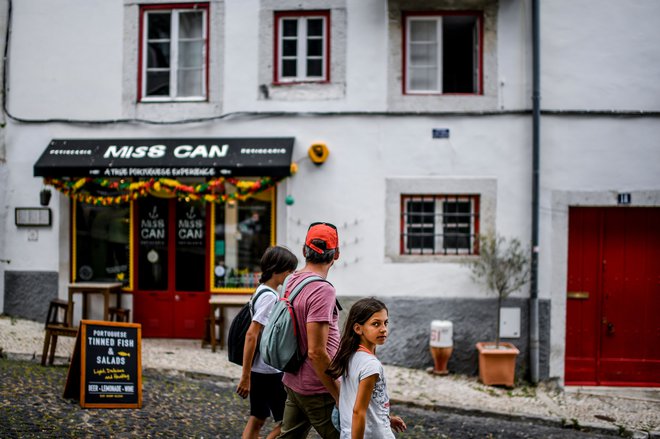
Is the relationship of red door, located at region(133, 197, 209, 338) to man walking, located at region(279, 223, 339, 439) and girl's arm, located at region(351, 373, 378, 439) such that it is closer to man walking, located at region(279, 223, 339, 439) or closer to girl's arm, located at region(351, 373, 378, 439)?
man walking, located at region(279, 223, 339, 439)

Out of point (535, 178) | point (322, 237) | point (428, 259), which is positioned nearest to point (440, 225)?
point (428, 259)

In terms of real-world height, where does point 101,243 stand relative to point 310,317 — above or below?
above

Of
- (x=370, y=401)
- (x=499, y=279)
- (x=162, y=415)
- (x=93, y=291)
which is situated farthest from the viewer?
(x=93, y=291)

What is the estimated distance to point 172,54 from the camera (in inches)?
391

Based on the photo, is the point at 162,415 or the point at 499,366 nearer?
the point at 162,415

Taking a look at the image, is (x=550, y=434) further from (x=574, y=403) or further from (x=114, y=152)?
(x=114, y=152)

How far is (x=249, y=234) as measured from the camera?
10.1m

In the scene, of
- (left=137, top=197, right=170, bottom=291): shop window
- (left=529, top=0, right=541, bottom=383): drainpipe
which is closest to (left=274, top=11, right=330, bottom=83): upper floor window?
(left=137, top=197, right=170, bottom=291): shop window

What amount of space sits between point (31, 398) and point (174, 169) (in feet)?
12.4

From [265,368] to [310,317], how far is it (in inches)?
48.6

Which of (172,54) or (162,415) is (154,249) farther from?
(162,415)

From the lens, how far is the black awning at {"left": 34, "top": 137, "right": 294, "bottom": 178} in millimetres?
9062

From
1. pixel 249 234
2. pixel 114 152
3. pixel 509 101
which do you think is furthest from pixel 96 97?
pixel 509 101

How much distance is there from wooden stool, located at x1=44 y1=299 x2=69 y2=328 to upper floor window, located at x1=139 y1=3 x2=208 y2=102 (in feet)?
10.7
